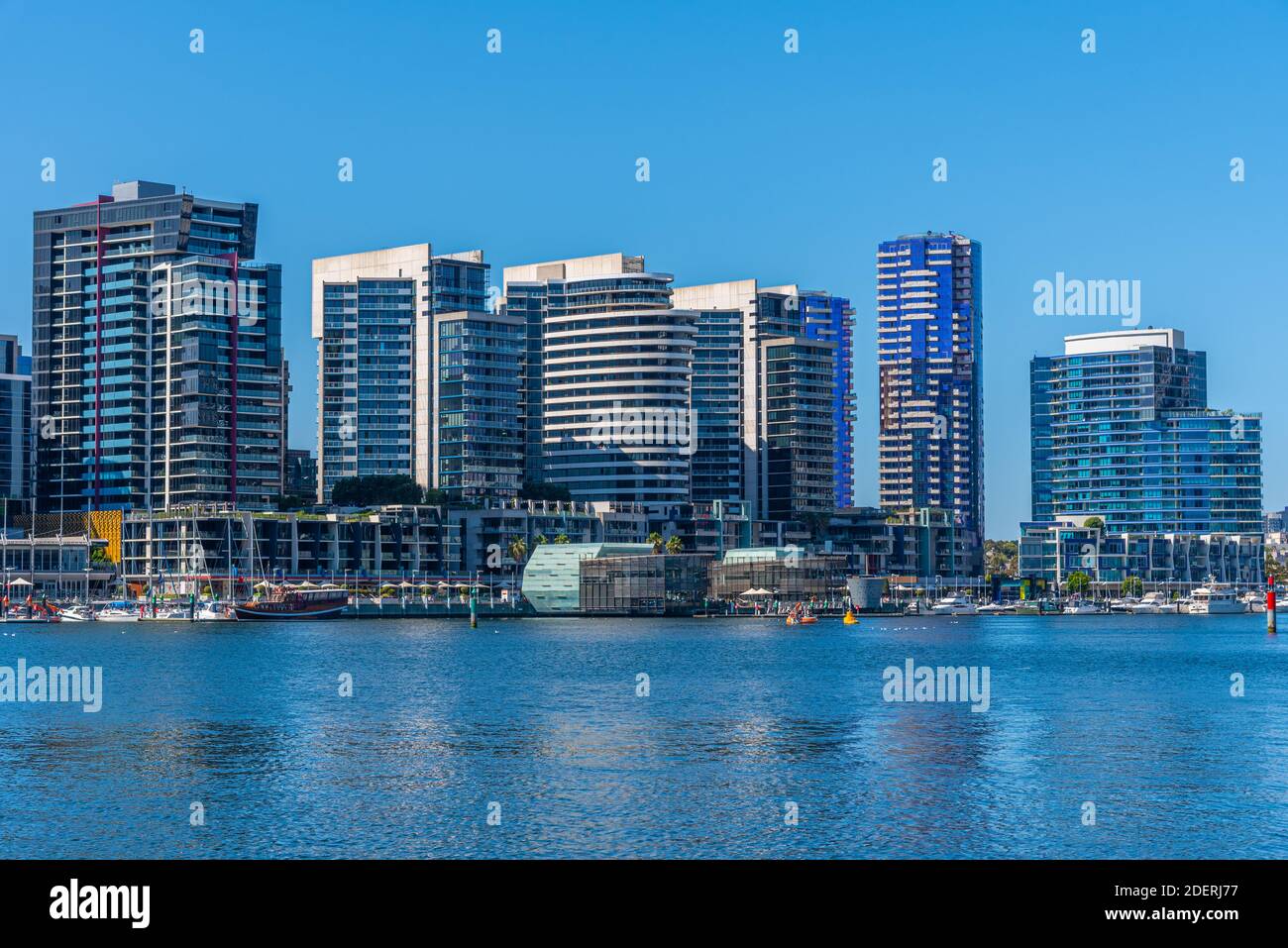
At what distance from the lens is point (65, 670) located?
5128 inches

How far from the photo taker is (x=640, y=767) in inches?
2621

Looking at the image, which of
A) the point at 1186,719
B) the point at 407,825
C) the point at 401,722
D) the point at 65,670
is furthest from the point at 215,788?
the point at 65,670

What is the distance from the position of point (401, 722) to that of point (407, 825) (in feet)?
118

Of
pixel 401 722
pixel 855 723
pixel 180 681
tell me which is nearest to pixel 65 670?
pixel 180 681

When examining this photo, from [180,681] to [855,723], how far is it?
190 ft

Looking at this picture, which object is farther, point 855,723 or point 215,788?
point 855,723

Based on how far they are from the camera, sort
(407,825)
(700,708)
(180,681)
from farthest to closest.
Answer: (180,681) → (700,708) → (407,825)

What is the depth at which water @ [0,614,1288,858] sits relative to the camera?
50.2 metres

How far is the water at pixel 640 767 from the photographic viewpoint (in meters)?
50.2
